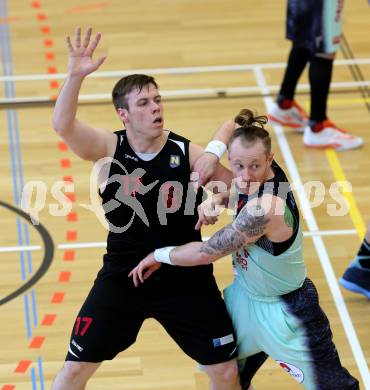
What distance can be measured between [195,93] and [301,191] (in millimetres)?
2016

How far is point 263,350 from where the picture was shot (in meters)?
4.46

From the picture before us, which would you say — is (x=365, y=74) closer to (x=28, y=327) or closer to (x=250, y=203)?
(x=28, y=327)

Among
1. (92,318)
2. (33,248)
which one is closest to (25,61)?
(33,248)

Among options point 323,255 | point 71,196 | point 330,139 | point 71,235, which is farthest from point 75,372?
point 330,139

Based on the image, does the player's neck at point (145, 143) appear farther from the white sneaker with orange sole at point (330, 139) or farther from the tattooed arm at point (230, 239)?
the white sneaker with orange sole at point (330, 139)

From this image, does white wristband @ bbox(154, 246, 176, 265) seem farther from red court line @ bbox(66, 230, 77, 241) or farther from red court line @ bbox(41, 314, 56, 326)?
red court line @ bbox(66, 230, 77, 241)

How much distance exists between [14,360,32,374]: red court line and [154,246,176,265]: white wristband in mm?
1556

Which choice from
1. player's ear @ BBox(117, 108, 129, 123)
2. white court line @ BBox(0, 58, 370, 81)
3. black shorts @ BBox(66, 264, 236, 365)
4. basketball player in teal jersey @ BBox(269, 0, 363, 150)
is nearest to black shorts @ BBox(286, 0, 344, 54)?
basketball player in teal jersey @ BBox(269, 0, 363, 150)

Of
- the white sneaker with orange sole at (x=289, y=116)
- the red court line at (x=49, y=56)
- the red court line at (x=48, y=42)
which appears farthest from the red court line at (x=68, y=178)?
the red court line at (x=48, y=42)

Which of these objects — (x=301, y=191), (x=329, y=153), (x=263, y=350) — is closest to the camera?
(x=263, y=350)

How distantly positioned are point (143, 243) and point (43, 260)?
7.04 ft

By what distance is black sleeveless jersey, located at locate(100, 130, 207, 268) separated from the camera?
4543 mm

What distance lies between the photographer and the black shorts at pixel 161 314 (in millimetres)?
4492

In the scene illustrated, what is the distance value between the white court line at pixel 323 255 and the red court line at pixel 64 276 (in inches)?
69.6
